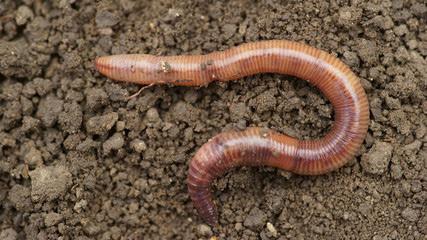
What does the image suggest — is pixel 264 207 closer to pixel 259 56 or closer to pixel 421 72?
pixel 259 56

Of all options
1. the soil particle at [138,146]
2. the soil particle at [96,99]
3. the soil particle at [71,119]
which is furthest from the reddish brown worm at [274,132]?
the soil particle at [71,119]

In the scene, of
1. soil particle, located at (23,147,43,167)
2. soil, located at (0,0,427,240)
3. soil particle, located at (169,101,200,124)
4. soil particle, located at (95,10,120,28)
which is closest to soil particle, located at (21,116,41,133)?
soil, located at (0,0,427,240)

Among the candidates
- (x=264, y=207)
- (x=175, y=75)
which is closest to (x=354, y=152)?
(x=264, y=207)

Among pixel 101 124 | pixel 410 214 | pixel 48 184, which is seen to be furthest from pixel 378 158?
pixel 48 184

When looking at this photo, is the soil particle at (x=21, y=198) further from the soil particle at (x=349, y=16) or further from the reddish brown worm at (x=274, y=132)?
the soil particle at (x=349, y=16)

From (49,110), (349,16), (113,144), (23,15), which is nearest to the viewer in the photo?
(349,16)

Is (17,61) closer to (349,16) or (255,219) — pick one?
(255,219)
